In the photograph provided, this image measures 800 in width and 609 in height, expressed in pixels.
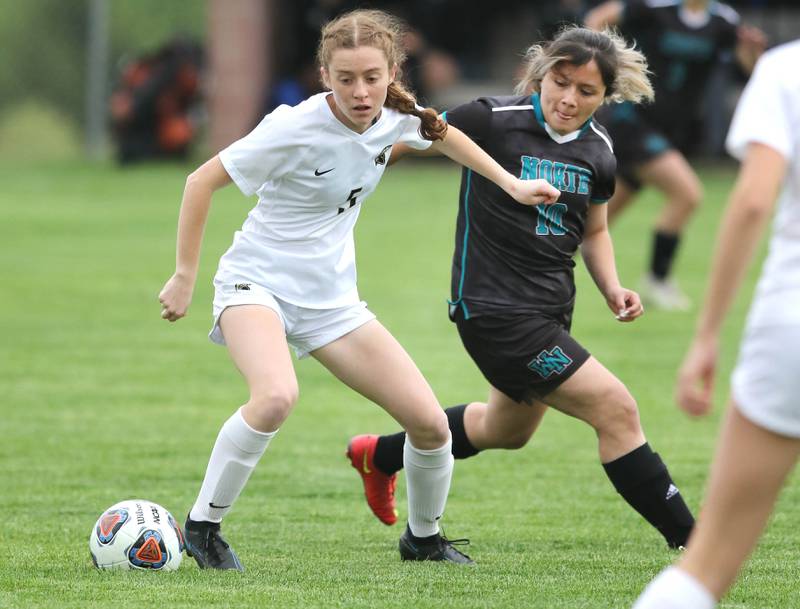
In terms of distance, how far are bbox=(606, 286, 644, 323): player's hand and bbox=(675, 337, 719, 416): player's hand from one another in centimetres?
181

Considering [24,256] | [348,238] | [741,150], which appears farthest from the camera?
[24,256]

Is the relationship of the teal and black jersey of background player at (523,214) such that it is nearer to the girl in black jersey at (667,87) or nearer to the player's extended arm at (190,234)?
the player's extended arm at (190,234)

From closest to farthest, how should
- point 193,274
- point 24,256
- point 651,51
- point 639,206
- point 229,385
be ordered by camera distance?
point 193,274 → point 229,385 → point 651,51 → point 24,256 → point 639,206

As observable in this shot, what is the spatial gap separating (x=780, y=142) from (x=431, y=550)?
2306 mm

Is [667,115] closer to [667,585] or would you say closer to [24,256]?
[24,256]

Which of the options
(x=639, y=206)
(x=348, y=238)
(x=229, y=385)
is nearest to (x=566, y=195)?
(x=348, y=238)

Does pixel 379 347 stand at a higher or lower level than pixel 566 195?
lower

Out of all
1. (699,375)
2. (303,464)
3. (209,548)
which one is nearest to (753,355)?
(699,375)

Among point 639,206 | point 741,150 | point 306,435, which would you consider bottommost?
point 639,206

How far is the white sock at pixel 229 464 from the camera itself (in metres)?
4.29

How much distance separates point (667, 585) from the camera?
2877mm

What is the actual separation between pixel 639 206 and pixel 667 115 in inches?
340

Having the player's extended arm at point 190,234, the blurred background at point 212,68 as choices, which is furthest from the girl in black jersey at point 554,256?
the blurred background at point 212,68

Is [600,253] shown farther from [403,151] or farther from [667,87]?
[667,87]
